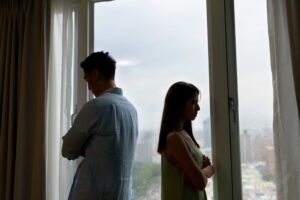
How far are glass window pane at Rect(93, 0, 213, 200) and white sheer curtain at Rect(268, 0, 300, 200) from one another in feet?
1.29

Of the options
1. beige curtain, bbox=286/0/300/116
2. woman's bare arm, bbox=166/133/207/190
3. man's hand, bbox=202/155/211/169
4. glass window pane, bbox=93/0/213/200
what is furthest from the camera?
glass window pane, bbox=93/0/213/200

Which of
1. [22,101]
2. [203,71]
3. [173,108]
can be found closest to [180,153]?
[173,108]

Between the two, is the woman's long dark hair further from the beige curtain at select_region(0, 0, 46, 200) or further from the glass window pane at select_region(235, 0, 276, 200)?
the beige curtain at select_region(0, 0, 46, 200)

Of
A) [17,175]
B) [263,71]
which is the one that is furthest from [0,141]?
[263,71]

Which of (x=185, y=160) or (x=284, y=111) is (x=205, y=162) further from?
(x=284, y=111)

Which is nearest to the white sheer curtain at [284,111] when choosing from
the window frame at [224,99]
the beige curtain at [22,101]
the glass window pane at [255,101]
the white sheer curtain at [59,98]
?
the glass window pane at [255,101]

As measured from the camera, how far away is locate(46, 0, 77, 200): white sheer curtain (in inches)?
81.9

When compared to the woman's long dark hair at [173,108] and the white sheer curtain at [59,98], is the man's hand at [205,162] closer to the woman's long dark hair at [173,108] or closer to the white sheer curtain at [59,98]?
the woman's long dark hair at [173,108]

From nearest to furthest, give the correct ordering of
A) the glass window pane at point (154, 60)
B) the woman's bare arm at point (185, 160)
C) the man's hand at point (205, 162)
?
1. the woman's bare arm at point (185, 160)
2. the man's hand at point (205, 162)
3. the glass window pane at point (154, 60)

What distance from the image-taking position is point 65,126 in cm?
213

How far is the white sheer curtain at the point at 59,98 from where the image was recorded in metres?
2.08

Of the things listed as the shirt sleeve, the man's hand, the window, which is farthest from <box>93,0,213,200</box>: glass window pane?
the shirt sleeve

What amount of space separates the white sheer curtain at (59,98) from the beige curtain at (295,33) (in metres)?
1.32

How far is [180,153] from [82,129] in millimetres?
461
